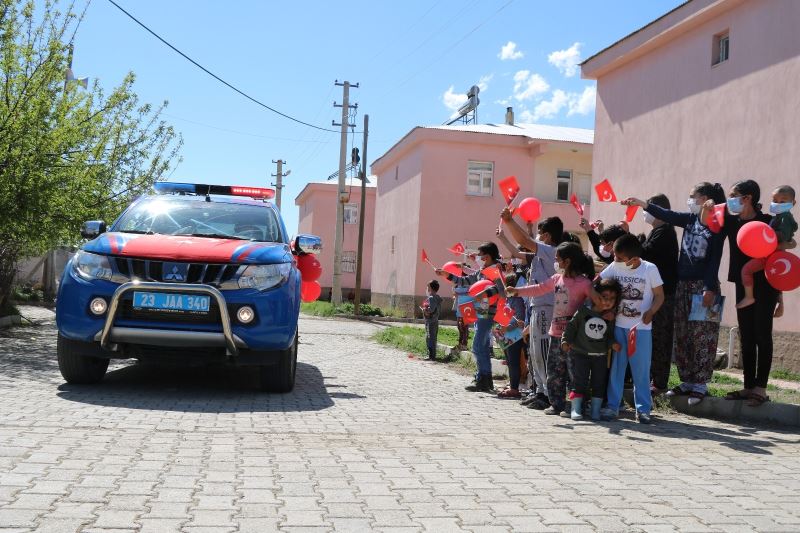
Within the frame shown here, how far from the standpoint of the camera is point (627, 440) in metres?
6.15

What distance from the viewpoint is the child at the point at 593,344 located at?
699 cm

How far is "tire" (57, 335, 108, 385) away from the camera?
23.9 feet

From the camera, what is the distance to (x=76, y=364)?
742 cm

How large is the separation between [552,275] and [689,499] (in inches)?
134

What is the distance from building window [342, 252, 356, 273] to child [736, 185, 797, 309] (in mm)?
40904

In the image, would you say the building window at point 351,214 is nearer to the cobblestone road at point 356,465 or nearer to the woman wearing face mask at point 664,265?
the cobblestone road at point 356,465

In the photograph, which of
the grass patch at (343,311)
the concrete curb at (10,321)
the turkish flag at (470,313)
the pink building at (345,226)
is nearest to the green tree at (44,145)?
the concrete curb at (10,321)

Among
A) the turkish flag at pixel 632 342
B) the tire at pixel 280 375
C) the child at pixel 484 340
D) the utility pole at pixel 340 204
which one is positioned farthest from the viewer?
the utility pole at pixel 340 204

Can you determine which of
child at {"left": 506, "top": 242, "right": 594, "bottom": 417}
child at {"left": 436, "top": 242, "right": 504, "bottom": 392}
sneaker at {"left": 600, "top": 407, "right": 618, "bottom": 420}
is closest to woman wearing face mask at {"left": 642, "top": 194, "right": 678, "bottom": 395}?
child at {"left": 506, "top": 242, "right": 594, "bottom": 417}

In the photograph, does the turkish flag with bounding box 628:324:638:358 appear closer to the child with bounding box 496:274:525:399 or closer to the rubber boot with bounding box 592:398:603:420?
the rubber boot with bounding box 592:398:603:420

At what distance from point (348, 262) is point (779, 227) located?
41.3 m

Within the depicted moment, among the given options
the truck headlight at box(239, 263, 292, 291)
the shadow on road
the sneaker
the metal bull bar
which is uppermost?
the truck headlight at box(239, 263, 292, 291)

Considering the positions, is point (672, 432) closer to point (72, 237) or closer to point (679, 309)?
point (679, 309)

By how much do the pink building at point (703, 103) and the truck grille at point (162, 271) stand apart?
8.08m
